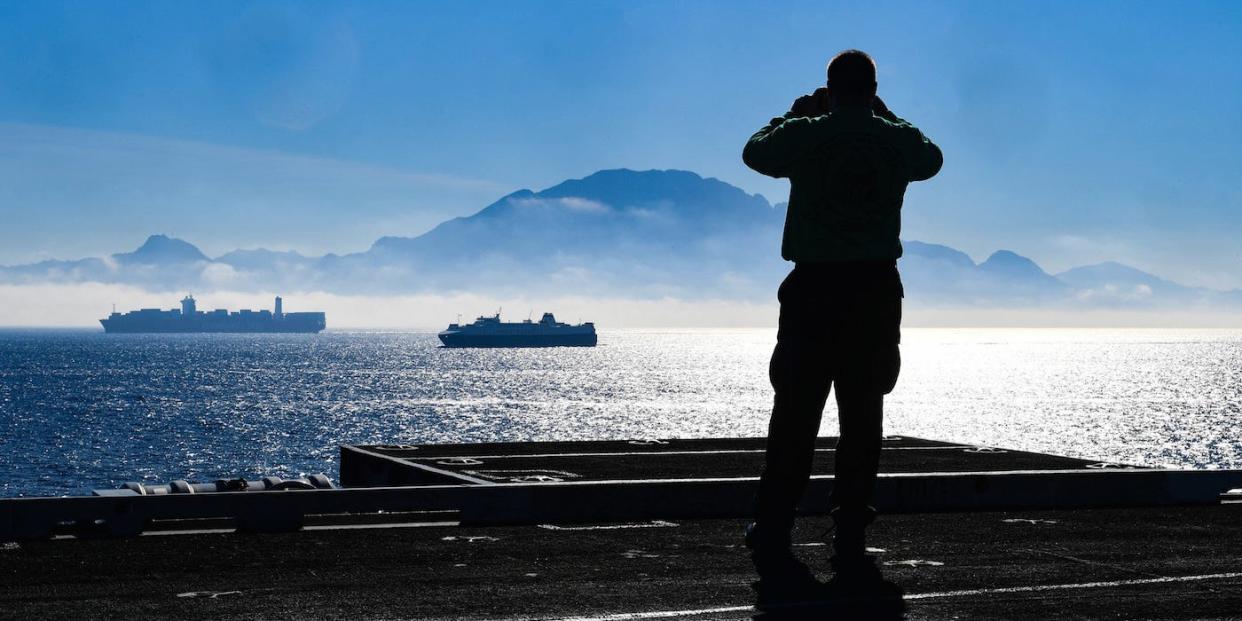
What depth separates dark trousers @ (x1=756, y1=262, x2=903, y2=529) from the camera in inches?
254

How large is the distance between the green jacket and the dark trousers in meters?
0.09

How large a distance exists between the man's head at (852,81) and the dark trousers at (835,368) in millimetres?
786

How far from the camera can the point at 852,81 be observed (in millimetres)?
6605

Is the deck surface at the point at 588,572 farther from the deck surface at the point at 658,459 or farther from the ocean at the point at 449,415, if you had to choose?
the ocean at the point at 449,415

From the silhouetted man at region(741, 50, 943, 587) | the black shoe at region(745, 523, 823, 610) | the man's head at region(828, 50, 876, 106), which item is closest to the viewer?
the black shoe at region(745, 523, 823, 610)

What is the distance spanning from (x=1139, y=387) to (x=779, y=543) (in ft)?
518

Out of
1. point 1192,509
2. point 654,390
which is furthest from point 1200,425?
point 1192,509

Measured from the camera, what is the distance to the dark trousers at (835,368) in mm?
6453

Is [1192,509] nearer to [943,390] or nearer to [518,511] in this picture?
[518,511]

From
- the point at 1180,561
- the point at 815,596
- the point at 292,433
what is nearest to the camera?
the point at 815,596

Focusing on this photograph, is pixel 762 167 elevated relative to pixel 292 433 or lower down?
elevated

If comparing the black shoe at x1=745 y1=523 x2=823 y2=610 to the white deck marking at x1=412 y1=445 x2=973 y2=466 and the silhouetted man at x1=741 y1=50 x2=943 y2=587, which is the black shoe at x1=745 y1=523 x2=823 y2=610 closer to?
the silhouetted man at x1=741 y1=50 x2=943 y2=587

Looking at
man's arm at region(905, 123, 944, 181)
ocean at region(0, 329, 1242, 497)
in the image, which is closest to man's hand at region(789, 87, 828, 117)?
man's arm at region(905, 123, 944, 181)

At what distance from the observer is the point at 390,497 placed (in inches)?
301
